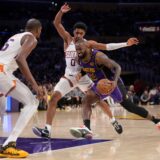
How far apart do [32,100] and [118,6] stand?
30.2 metres

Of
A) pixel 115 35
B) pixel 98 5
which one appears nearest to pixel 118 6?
pixel 98 5

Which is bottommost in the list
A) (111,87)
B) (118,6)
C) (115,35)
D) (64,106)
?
(64,106)

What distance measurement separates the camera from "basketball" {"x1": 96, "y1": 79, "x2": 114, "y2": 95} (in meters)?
7.42

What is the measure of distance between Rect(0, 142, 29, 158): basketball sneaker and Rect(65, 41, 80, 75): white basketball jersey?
2405 millimetres

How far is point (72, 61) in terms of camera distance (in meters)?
8.16

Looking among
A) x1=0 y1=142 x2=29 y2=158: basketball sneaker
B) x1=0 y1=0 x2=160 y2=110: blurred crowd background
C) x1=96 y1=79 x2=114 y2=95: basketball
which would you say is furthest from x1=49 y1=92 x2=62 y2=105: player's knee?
x1=0 y1=0 x2=160 y2=110: blurred crowd background

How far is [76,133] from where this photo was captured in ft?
24.5

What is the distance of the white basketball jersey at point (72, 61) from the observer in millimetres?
8086

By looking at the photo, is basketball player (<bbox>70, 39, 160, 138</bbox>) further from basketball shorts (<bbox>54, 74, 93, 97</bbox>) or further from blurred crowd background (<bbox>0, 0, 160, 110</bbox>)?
blurred crowd background (<bbox>0, 0, 160, 110</bbox>)

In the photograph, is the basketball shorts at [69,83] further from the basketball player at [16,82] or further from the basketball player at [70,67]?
the basketball player at [16,82]

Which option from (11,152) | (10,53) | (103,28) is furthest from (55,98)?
(103,28)

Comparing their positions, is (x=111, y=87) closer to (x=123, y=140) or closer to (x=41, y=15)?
(x=123, y=140)

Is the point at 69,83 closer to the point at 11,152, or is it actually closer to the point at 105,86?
the point at 105,86

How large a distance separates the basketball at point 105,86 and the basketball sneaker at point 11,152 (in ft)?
6.47
